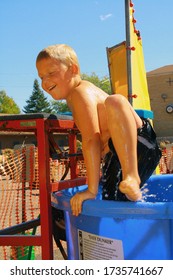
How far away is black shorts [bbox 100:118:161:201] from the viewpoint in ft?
5.71

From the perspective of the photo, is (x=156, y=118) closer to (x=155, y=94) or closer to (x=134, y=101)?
(x=155, y=94)

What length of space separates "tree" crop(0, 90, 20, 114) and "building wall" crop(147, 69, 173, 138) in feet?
102

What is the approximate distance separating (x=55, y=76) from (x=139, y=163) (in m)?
0.60

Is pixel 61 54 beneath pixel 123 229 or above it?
above

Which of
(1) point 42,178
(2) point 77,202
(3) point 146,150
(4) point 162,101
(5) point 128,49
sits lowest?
(2) point 77,202

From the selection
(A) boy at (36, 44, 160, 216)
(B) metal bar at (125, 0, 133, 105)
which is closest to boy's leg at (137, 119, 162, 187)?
(A) boy at (36, 44, 160, 216)

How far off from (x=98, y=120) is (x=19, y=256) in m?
1.43

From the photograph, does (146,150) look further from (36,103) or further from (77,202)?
(36,103)

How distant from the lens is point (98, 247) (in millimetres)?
1475

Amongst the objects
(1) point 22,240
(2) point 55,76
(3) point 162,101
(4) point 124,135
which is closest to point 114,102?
(4) point 124,135

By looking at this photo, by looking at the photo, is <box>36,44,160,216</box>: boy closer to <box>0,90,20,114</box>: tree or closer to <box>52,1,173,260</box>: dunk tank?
<box>52,1,173,260</box>: dunk tank

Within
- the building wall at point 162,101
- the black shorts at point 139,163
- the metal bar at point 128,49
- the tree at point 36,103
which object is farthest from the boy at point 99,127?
the tree at point 36,103

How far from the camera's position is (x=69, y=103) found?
5.73ft

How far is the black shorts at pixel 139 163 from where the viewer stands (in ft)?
5.71
